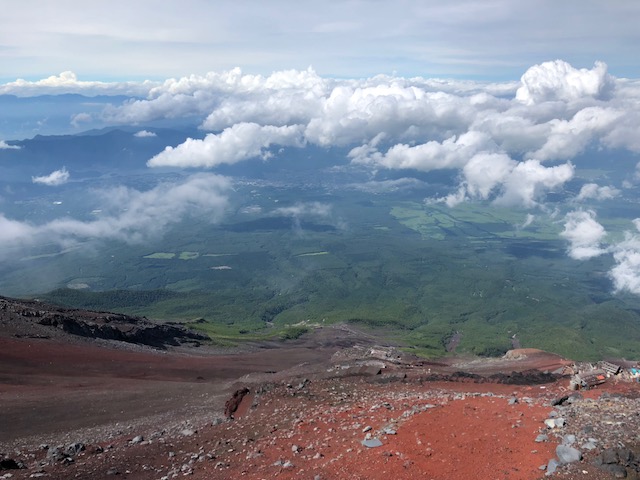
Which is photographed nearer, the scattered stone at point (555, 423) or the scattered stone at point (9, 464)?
the scattered stone at point (555, 423)

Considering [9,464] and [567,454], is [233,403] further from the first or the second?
[567,454]

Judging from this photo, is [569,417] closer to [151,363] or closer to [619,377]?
[619,377]

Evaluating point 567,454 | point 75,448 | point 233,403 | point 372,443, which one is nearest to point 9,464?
point 75,448

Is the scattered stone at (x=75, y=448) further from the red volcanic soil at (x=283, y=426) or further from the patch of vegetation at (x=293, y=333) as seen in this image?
the patch of vegetation at (x=293, y=333)

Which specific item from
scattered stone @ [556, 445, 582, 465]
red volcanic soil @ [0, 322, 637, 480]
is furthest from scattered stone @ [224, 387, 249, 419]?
scattered stone @ [556, 445, 582, 465]

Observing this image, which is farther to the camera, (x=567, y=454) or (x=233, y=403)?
(x=233, y=403)

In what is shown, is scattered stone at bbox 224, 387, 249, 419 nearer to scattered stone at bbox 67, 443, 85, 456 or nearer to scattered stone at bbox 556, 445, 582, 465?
scattered stone at bbox 67, 443, 85, 456

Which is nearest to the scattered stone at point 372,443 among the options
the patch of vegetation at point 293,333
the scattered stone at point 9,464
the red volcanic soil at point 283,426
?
the red volcanic soil at point 283,426

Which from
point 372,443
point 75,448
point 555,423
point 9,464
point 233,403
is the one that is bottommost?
point 233,403

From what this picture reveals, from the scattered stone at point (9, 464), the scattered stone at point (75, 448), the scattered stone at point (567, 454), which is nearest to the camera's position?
the scattered stone at point (567, 454)
